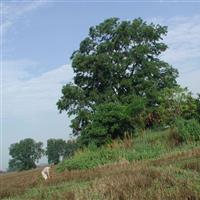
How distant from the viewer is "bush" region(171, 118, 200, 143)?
21.8 metres

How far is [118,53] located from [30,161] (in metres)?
72.6

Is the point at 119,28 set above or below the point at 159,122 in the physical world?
above

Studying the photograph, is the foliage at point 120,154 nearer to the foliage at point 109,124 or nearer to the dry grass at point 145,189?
the foliage at point 109,124

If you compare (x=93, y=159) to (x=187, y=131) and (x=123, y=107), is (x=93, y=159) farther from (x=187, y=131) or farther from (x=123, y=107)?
(x=123, y=107)

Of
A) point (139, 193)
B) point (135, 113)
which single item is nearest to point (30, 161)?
point (135, 113)

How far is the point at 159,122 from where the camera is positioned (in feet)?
109

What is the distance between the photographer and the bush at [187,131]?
21.8 m

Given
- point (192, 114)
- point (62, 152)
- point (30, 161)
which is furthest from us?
point (62, 152)

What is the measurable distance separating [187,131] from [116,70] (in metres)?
20.6

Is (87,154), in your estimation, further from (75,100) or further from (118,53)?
(118,53)

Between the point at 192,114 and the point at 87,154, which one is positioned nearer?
the point at 87,154

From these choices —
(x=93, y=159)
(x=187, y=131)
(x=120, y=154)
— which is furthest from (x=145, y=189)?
(x=93, y=159)

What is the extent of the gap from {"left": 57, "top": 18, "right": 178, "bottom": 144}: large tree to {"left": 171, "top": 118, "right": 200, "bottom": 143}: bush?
54.8ft

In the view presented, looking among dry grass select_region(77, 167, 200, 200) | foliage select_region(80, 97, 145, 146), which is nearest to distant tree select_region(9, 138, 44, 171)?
foliage select_region(80, 97, 145, 146)
